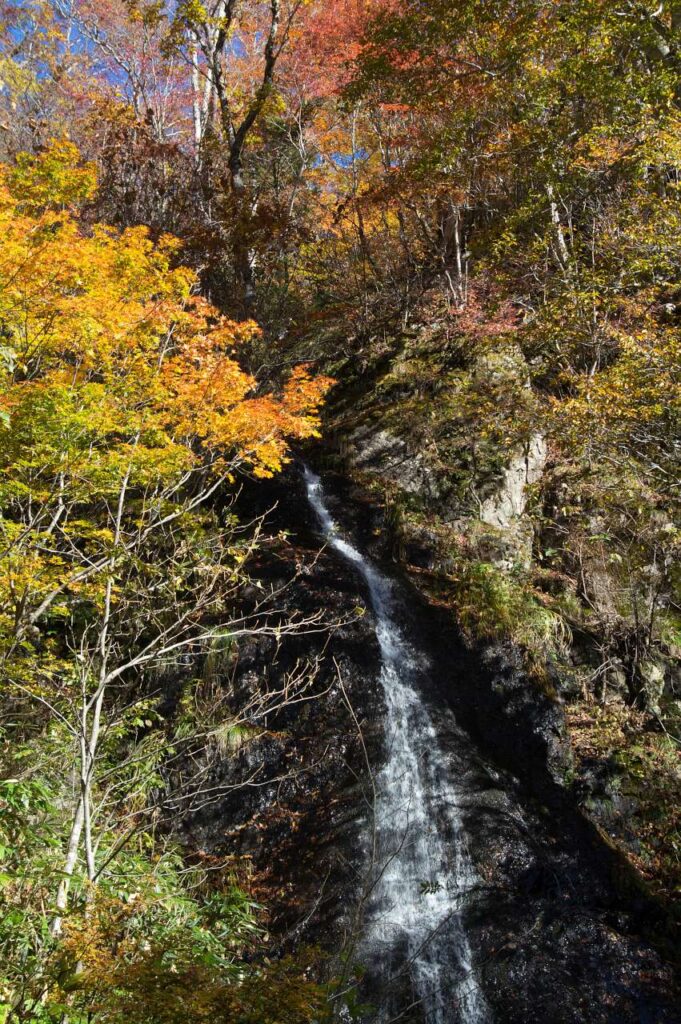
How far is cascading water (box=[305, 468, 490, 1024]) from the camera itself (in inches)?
227

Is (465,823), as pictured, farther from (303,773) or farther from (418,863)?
(303,773)

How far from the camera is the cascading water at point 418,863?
576 cm

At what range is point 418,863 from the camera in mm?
6645

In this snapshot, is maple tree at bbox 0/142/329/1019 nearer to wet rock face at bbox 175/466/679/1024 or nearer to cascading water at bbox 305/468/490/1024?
wet rock face at bbox 175/466/679/1024

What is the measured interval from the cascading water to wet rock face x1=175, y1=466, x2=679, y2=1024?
107 mm

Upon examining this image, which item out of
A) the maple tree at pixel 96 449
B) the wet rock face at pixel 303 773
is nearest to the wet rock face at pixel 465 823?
the wet rock face at pixel 303 773

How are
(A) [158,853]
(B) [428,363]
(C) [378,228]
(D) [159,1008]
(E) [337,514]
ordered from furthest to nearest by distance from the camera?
(C) [378,228] → (B) [428,363] → (E) [337,514] → (A) [158,853] → (D) [159,1008]

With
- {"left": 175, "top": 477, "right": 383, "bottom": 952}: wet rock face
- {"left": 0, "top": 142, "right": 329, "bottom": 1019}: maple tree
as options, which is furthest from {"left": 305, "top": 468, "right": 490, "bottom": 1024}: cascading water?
{"left": 0, "top": 142, "right": 329, "bottom": 1019}: maple tree

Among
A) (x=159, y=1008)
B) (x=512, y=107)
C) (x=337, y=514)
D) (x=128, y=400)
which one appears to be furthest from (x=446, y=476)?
(x=159, y=1008)

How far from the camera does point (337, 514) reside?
11.5 metres

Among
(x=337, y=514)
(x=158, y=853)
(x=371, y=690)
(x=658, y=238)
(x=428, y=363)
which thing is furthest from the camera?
(x=428, y=363)

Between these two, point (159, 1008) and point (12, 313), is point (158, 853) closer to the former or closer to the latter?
point (159, 1008)

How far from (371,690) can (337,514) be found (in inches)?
158

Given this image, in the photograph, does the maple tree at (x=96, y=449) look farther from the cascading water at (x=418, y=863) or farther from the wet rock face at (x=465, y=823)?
the cascading water at (x=418, y=863)
